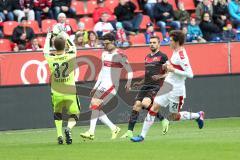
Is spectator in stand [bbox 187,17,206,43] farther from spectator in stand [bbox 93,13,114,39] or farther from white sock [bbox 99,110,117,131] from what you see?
white sock [bbox 99,110,117,131]

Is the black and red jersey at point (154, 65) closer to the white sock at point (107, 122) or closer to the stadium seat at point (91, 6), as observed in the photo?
the white sock at point (107, 122)

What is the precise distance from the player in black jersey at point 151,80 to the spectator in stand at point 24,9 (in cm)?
863

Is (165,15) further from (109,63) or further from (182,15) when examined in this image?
(109,63)

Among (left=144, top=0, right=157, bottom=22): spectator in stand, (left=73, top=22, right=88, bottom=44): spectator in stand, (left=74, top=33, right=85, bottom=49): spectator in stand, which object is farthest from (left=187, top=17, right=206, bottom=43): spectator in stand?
(left=74, top=33, right=85, bottom=49): spectator in stand

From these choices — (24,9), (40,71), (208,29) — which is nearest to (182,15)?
(208,29)

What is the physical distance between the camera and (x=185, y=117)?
17109 millimetres

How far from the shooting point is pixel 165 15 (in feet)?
91.8

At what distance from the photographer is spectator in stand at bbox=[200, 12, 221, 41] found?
2781 cm

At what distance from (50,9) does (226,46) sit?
5.99 m

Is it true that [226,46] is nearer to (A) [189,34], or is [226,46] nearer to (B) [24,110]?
(A) [189,34]

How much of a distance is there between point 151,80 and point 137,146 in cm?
327

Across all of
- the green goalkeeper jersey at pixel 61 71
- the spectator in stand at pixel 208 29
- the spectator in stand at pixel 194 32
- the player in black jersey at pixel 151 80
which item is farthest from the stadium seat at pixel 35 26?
the green goalkeeper jersey at pixel 61 71

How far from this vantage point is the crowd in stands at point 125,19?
80.9ft

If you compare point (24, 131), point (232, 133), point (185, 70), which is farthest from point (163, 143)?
point (24, 131)
